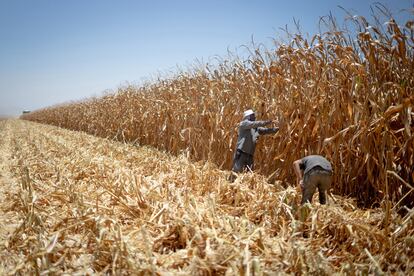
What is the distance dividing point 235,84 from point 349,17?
251 centimetres

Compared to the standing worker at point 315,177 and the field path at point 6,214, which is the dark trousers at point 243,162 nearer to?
the standing worker at point 315,177

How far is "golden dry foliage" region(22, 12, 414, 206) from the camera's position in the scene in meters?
3.58

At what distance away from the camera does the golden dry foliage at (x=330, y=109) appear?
141 inches

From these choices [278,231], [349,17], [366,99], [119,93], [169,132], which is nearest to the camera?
[278,231]

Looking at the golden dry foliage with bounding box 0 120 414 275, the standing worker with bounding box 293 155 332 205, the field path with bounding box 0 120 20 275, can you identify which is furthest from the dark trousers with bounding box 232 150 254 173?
the field path with bounding box 0 120 20 275

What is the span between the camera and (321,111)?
4242 millimetres

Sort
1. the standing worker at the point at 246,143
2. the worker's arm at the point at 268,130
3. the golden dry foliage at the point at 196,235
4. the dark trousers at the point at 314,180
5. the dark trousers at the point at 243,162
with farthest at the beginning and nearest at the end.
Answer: the dark trousers at the point at 243,162 → the standing worker at the point at 246,143 → the worker's arm at the point at 268,130 → the dark trousers at the point at 314,180 → the golden dry foliage at the point at 196,235

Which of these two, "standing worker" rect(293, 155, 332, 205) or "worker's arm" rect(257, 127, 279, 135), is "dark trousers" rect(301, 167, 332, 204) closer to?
"standing worker" rect(293, 155, 332, 205)

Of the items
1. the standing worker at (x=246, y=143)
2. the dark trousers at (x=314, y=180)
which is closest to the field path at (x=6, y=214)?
the dark trousers at (x=314, y=180)

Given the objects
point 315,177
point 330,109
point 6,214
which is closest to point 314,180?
point 315,177

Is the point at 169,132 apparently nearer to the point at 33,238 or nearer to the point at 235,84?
the point at 235,84

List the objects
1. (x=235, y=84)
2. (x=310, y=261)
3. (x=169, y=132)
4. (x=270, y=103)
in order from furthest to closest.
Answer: (x=169, y=132) → (x=235, y=84) → (x=270, y=103) → (x=310, y=261)

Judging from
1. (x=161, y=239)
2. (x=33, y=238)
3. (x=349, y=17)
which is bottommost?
(x=161, y=239)

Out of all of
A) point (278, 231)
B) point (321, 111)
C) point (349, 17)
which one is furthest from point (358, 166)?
point (349, 17)
